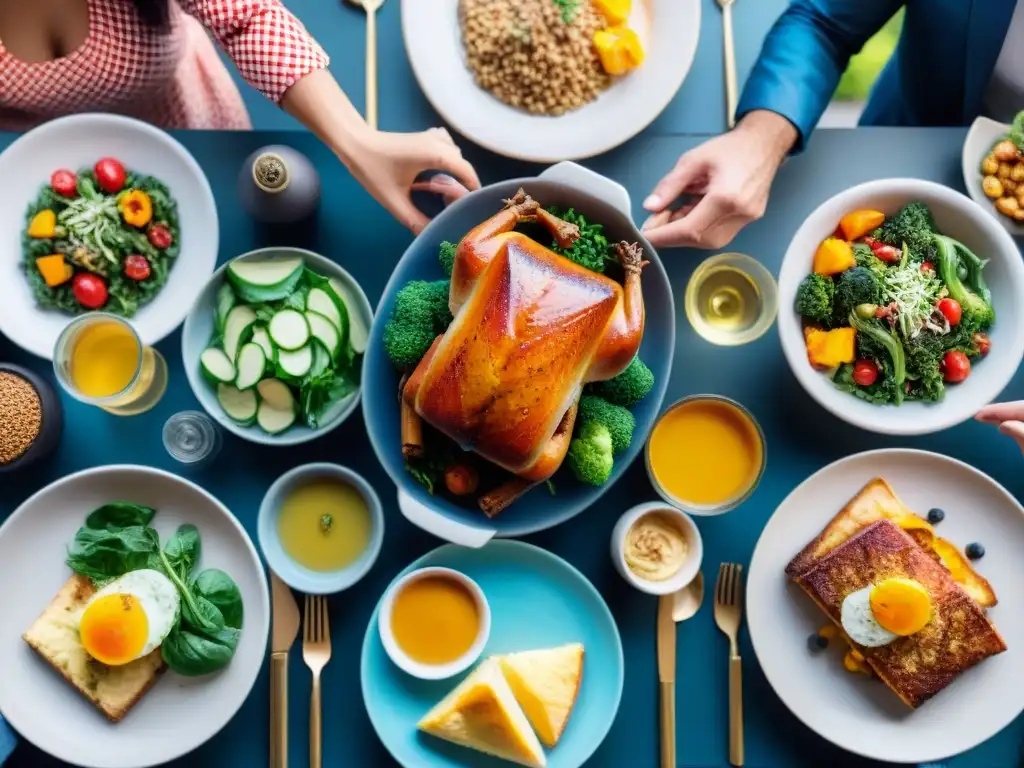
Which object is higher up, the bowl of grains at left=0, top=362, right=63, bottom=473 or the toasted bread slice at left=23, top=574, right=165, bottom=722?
the bowl of grains at left=0, top=362, right=63, bottom=473

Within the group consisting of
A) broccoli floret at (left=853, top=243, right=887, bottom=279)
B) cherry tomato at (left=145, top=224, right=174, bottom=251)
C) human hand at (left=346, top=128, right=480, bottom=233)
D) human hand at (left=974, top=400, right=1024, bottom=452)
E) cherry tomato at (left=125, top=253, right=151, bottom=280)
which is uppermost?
human hand at (left=346, top=128, right=480, bottom=233)

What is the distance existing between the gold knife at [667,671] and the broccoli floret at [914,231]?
740mm

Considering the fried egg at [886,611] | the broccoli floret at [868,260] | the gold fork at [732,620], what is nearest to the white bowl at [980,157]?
the broccoli floret at [868,260]

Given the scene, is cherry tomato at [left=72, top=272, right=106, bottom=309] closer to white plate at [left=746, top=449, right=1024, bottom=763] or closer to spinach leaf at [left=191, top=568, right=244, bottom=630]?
spinach leaf at [left=191, top=568, right=244, bottom=630]

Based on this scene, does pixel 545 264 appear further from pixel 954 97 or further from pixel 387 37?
pixel 954 97

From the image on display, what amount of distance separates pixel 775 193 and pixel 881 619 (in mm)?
778

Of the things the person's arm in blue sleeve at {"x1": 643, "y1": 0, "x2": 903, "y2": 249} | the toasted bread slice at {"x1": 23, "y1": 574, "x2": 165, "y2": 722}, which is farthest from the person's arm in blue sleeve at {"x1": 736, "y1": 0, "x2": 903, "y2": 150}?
the toasted bread slice at {"x1": 23, "y1": 574, "x2": 165, "y2": 722}

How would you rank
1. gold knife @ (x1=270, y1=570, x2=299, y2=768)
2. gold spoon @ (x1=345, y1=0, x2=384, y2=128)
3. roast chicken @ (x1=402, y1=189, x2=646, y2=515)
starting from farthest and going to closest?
gold spoon @ (x1=345, y1=0, x2=384, y2=128), gold knife @ (x1=270, y1=570, x2=299, y2=768), roast chicken @ (x1=402, y1=189, x2=646, y2=515)

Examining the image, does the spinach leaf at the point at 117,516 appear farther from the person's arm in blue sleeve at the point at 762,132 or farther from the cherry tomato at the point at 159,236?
the person's arm in blue sleeve at the point at 762,132

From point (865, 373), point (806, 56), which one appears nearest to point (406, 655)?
point (865, 373)

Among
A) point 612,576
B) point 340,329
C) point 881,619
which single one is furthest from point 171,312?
point 881,619

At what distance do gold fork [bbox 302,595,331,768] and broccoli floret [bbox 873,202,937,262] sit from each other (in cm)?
119

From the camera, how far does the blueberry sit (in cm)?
146

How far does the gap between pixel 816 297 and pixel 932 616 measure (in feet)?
1.88
